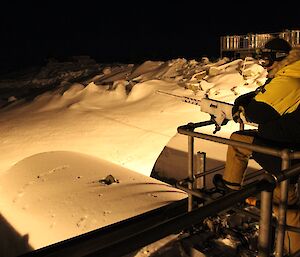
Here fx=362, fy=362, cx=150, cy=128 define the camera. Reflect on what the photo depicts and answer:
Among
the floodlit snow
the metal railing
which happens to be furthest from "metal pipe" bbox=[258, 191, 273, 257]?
the floodlit snow

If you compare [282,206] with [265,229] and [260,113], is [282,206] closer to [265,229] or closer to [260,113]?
[265,229]

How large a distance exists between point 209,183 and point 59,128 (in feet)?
11.8

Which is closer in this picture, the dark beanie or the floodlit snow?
the dark beanie

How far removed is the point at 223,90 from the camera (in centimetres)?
783

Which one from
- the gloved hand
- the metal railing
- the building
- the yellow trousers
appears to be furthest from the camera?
the building

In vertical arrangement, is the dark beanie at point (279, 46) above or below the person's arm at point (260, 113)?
above

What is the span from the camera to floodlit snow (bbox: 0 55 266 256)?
13.5ft

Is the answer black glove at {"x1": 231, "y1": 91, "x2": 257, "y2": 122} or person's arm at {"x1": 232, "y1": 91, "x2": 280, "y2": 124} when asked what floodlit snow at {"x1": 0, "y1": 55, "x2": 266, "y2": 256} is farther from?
person's arm at {"x1": 232, "y1": 91, "x2": 280, "y2": 124}

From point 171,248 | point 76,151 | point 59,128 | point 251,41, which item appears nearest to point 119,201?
point 171,248

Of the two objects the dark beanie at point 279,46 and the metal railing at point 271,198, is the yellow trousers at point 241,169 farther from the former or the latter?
the dark beanie at point 279,46

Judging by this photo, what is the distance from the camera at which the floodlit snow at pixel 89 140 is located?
162 inches

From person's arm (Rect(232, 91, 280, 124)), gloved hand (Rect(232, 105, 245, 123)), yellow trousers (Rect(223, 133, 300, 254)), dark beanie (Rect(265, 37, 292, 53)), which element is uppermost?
dark beanie (Rect(265, 37, 292, 53))

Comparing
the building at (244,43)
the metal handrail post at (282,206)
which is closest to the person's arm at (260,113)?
the metal handrail post at (282,206)

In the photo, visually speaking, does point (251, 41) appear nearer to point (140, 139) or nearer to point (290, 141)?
point (140, 139)
